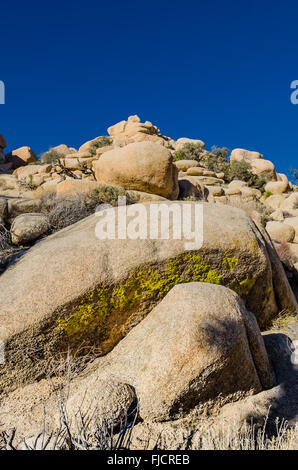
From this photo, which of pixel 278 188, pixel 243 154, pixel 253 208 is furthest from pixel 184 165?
pixel 243 154

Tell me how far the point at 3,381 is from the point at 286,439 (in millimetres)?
2892

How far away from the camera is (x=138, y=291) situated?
3674 mm

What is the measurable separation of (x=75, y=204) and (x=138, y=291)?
4.51 meters

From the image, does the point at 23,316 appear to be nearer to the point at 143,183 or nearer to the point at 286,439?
the point at 286,439

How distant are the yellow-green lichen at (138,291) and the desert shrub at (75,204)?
11.5 feet

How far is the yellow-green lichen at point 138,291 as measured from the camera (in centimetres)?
342

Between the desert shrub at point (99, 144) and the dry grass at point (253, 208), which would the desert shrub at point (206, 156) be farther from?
the dry grass at point (253, 208)

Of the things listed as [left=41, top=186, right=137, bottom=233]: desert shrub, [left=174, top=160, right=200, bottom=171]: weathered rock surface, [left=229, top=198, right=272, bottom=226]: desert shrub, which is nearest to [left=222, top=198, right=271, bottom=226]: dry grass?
[left=229, top=198, right=272, bottom=226]: desert shrub

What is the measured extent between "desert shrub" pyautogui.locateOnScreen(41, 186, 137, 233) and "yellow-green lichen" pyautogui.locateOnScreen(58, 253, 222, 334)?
3.51 m

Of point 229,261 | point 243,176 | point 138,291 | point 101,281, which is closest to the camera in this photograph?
point 101,281

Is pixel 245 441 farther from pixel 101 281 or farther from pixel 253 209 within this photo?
pixel 253 209

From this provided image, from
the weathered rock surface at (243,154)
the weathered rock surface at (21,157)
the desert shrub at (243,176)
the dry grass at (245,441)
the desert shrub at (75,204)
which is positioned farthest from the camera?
the weathered rock surface at (21,157)

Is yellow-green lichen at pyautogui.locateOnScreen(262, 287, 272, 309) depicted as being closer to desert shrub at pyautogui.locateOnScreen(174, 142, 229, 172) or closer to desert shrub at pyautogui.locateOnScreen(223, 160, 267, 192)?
desert shrub at pyautogui.locateOnScreen(223, 160, 267, 192)

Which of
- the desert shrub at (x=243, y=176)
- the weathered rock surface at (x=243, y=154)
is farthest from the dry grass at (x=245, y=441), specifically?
the weathered rock surface at (x=243, y=154)
